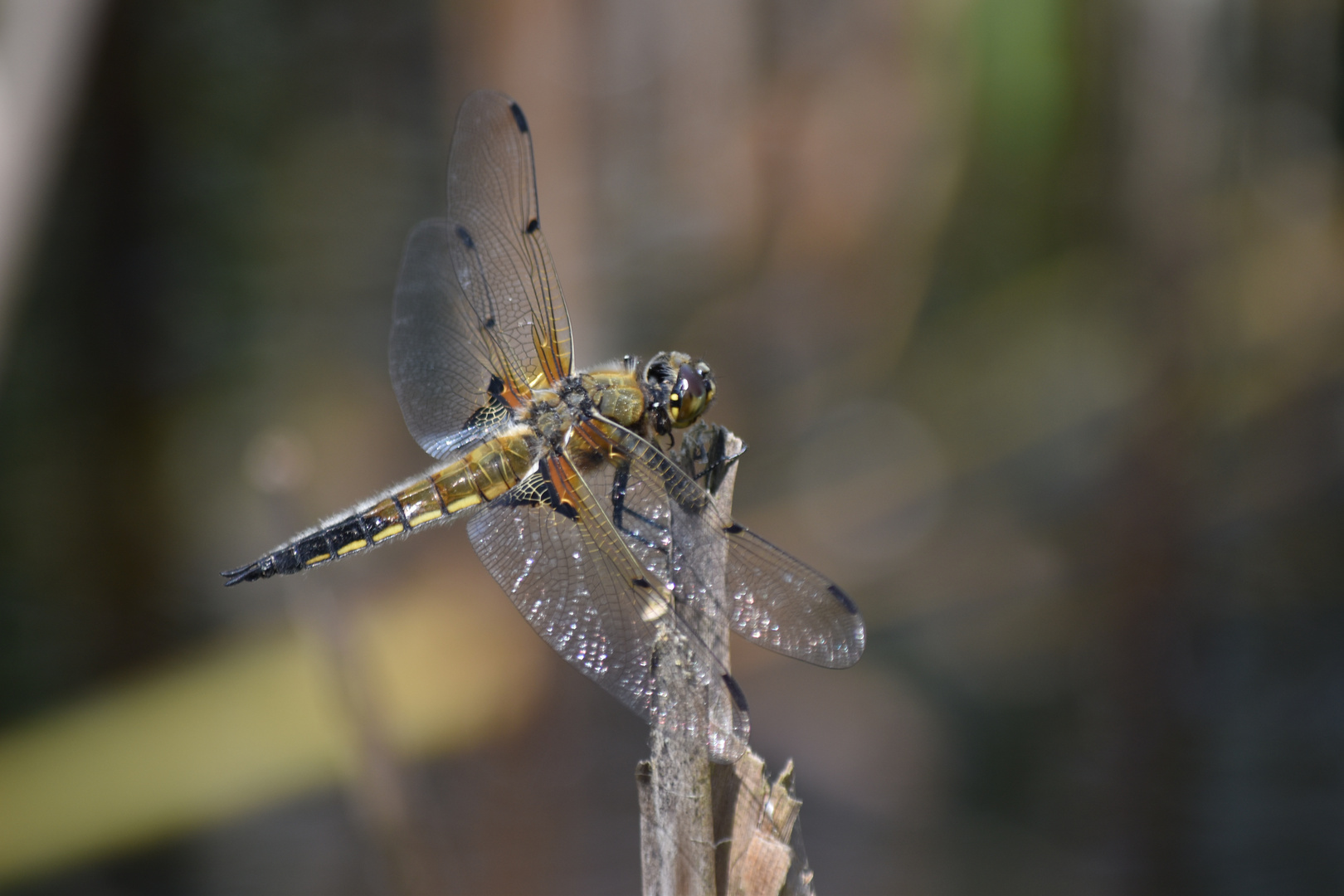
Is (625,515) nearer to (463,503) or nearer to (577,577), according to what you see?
(577,577)

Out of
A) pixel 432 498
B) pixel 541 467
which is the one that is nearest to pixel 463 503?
pixel 432 498

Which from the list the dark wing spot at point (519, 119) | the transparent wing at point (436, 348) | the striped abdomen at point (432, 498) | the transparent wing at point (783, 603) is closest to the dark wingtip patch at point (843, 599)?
the transparent wing at point (783, 603)

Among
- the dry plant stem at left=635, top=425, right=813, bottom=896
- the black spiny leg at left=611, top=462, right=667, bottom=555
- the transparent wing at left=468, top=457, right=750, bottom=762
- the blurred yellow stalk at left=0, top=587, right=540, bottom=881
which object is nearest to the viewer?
the dry plant stem at left=635, top=425, right=813, bottom=896

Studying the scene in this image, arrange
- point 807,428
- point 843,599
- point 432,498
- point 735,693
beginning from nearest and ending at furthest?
point 735,693, point 843,599, point 432,498, point 807,428

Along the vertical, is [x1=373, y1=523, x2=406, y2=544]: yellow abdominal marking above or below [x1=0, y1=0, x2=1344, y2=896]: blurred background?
below

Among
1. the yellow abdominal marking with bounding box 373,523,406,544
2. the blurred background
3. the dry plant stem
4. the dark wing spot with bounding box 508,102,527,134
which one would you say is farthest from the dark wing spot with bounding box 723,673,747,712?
the blurred background

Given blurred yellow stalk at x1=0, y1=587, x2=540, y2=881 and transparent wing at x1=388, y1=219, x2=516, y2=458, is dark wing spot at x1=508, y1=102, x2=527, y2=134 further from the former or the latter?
blurred yellow stalk at x1=0, y1=587, x2=540, y2=881
